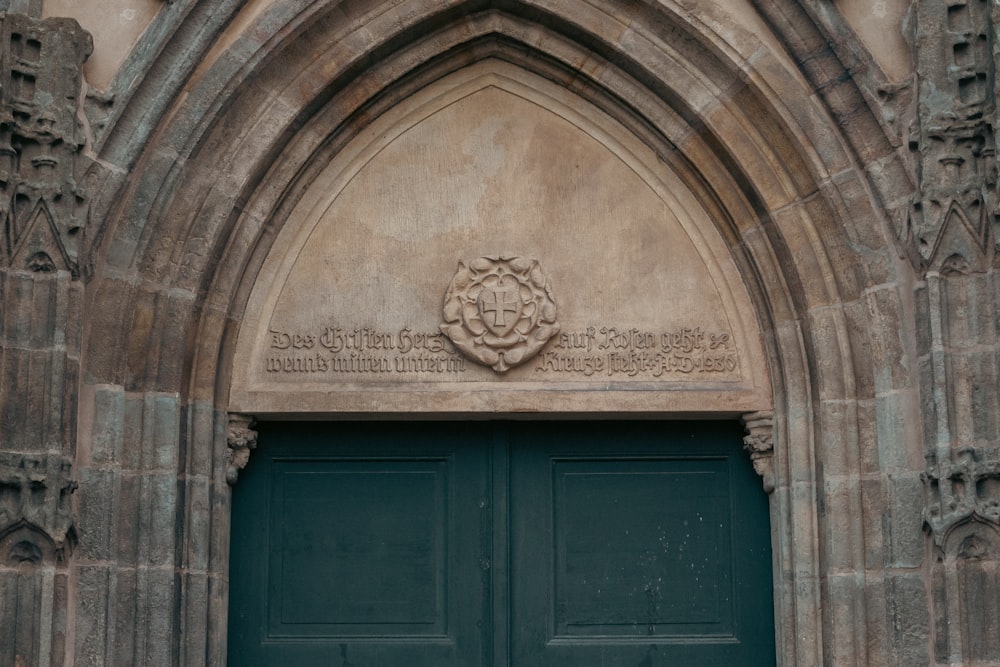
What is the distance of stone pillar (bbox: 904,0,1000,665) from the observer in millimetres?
6969

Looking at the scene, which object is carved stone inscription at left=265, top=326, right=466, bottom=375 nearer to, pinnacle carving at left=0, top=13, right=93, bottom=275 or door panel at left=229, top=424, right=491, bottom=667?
door panel at left=229, top=424, right=491, bottom=667

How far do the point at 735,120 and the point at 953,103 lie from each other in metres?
1.06

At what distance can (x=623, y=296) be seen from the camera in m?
8.12

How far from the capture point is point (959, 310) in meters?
7.19

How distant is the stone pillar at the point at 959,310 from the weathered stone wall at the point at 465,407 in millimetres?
12

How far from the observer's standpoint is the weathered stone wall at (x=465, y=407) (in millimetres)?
7086

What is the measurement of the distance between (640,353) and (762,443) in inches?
29.3

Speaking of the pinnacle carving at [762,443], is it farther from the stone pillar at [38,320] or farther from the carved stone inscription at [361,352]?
the stone pillar at [38,320]

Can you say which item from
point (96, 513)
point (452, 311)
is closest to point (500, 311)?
point (452, 311)

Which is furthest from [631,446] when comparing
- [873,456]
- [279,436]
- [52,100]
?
[52,100]

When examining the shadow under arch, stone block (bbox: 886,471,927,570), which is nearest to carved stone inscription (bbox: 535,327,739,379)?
the shadow under arch

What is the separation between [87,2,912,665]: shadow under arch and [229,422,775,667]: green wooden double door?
28 centimetres

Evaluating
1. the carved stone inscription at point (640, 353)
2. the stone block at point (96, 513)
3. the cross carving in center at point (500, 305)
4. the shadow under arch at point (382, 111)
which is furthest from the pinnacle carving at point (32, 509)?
the carved stone inscription at point (640, 353)

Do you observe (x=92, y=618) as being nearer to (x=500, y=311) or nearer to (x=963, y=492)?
(x=500, y=311)
